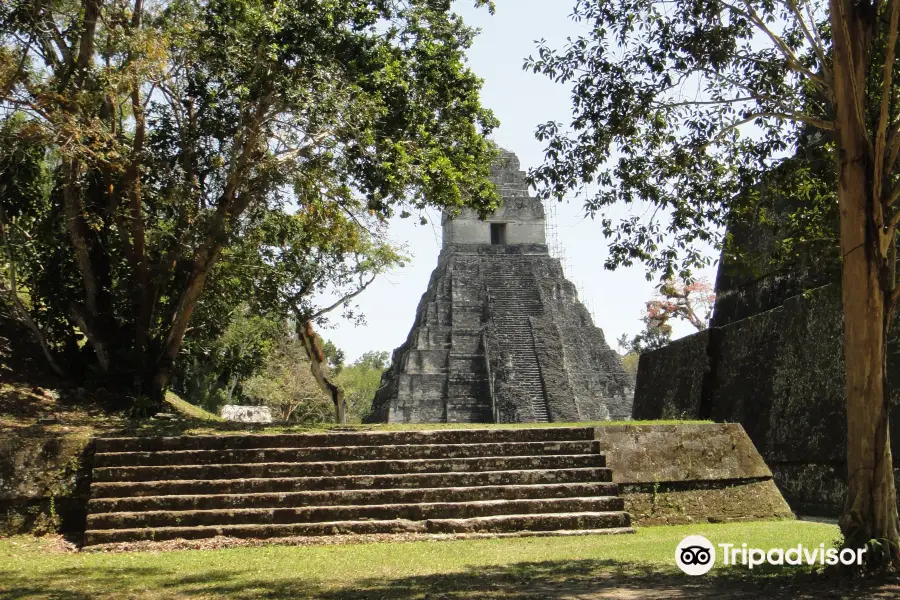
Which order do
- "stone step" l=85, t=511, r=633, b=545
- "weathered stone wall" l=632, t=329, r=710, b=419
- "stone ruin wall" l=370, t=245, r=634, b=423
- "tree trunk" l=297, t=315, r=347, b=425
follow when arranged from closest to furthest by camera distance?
"stone step" l=85, t=511, r=633, b=545
"weathered stone wall" l=632, t=329, r=710, b=419
"tree trunk" l=297, t=315, r=347, b=425
"stone ruin wall" l=370, t=245, r=634, b=423

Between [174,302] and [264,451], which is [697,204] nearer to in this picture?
[264,451]

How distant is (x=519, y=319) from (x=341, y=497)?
75.8ft

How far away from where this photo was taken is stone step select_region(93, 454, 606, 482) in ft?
24.8

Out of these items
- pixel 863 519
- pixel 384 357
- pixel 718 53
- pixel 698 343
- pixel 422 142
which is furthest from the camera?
pixel 384 357

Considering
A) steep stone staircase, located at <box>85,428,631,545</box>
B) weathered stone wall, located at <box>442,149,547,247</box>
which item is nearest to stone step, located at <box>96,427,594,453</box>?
steep stone staircase, located at <box>85,428,631,545</box>

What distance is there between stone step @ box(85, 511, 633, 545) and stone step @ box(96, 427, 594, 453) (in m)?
1.00

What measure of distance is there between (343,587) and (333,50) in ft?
19.5

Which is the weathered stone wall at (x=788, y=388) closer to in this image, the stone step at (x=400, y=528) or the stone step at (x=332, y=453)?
Result: the stone step at (x=332, y=453)

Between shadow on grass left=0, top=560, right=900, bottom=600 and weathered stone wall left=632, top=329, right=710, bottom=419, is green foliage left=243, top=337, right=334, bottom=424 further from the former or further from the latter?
shadow on grass left=0, top=560, right=900, bottom=600

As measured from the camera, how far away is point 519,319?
3028 cm

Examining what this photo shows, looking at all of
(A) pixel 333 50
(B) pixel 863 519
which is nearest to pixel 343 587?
(B) pixel 863 519

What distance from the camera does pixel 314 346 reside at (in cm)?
1686

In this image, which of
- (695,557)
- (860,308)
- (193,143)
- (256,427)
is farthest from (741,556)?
(193,143)

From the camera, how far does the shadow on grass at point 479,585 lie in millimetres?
4578
